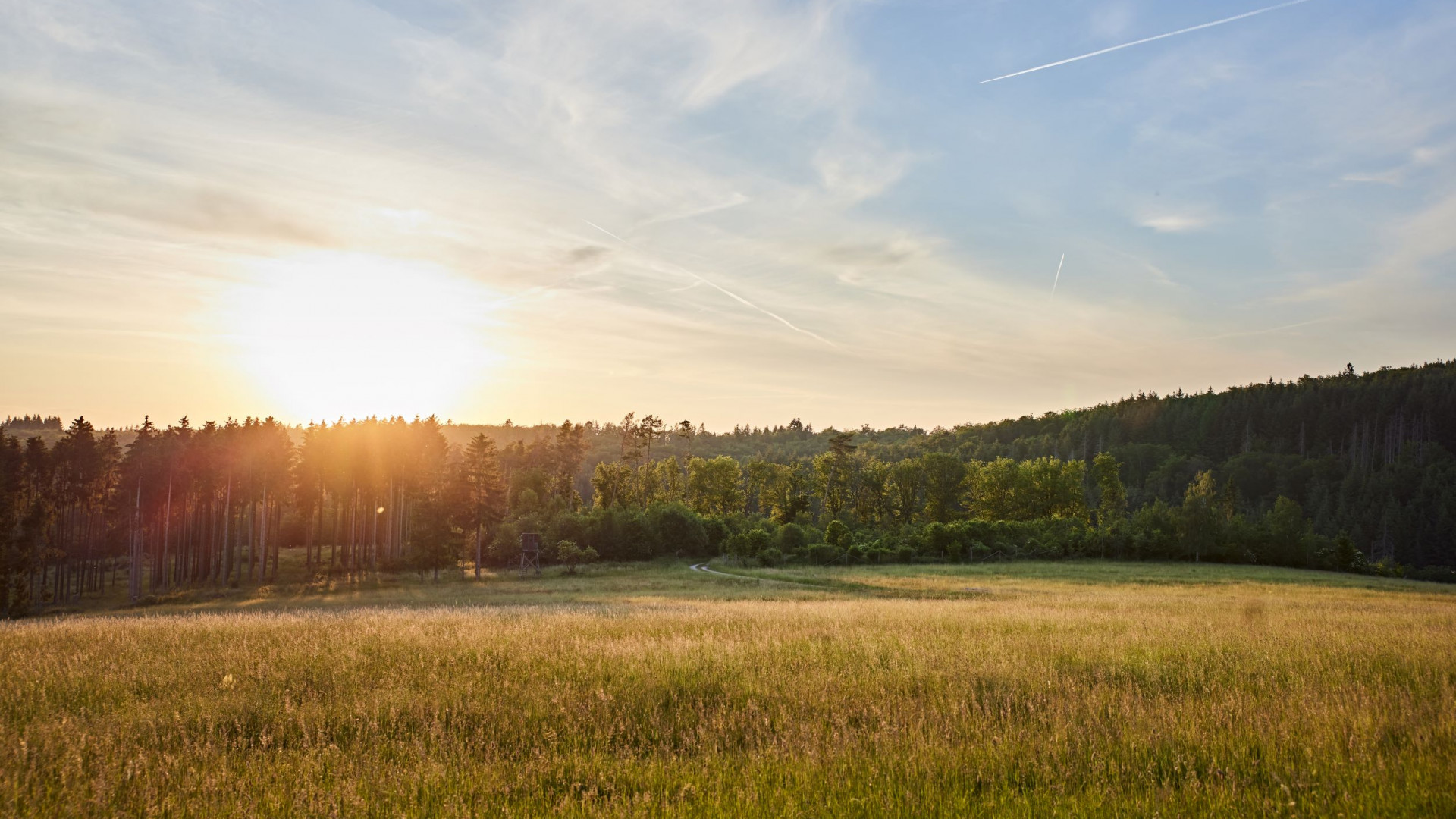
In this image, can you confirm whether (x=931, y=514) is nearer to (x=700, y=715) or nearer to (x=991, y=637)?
(x=991, y=637)

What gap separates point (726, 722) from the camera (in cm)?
878

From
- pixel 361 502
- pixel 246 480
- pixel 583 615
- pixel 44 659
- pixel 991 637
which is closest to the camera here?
pixel 44 659

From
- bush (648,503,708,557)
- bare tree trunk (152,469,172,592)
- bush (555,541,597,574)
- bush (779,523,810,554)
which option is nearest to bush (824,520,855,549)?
bush (779,523,810,554)

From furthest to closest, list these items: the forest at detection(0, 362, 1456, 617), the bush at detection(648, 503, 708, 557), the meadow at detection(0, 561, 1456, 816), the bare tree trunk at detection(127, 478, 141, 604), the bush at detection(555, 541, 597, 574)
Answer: the bush at detection(648, 503, 708, 557)
the bush at detection(555, 541, 597, 574)
the forest at detection(0, 362, 1456, 617)
the bare tree trunk at detection(127, 478, 141, 604)
the meadow at detection(0, 561, 1456, 816)

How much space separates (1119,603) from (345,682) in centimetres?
2867

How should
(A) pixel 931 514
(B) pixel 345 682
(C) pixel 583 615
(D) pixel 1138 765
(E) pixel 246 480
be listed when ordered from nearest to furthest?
1. (D) pixel 1138 765
2. (B) pixel 345 682
3. (C) pixel 583 615
4. (E) pixel 246 480
5. (A) pixel 931 514

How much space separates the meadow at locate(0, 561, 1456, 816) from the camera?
643cm

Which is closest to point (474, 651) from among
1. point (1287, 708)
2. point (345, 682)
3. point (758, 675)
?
point (345, 682)

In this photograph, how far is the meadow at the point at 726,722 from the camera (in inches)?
253

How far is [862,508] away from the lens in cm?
13288

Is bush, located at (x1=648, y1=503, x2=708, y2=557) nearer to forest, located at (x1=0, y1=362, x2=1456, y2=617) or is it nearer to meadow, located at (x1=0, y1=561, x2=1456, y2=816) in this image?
forest, located at (x1=0, y1=362, x2=1456, y2=617)

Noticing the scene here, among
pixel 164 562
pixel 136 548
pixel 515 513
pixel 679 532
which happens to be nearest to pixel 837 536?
pixel 679 532

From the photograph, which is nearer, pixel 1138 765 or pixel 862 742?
pixel 1138 765

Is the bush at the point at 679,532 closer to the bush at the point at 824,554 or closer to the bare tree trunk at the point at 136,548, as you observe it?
the bush at the point at 824,554
